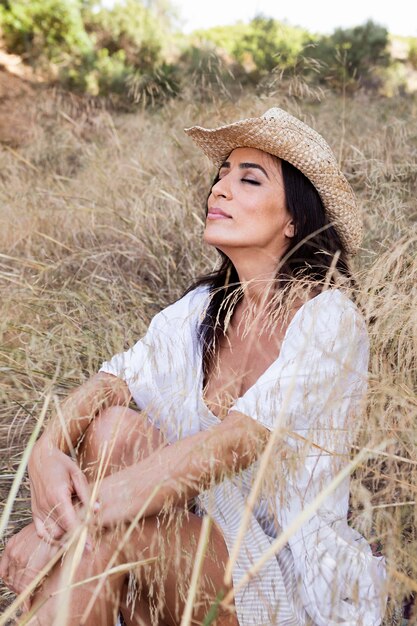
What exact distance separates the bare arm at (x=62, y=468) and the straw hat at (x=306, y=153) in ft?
2.63

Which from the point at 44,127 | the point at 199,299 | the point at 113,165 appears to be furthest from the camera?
the point at 44,127

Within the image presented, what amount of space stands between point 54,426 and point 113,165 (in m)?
2.50

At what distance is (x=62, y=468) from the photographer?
1646 millimetres

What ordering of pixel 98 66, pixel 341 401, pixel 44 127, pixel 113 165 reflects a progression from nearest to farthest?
pixel 341 401 → pixel 113 165 → pixel 44 127 → pixel 98 66

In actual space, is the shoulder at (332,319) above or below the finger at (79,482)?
above

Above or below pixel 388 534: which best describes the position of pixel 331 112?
above

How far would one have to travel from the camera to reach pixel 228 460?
1.37m

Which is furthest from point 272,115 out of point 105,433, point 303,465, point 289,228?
point 303,465

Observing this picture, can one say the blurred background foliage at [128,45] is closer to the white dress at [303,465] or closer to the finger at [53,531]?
the white dress at [303,465]

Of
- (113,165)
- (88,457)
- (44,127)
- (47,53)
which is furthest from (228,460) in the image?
(47,53)

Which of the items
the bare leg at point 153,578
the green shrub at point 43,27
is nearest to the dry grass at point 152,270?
the bare leg at point 153,578

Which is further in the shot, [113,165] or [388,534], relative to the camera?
[113,165]

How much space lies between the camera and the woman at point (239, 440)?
1.29m

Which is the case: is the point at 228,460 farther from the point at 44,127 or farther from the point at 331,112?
the point at 44,127
